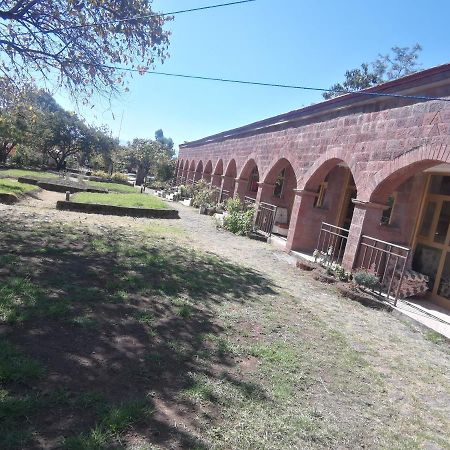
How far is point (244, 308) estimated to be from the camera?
16.2 ft

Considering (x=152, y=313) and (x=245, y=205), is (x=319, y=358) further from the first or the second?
(x=245, y=205)

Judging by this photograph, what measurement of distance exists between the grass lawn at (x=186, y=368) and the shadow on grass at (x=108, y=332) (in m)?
0.01

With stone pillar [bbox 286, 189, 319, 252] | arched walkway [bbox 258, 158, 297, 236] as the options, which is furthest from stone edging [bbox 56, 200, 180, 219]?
stone pillar [bbox 286, 189, 319, 252]

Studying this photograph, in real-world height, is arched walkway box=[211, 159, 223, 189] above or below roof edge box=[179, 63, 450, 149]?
below

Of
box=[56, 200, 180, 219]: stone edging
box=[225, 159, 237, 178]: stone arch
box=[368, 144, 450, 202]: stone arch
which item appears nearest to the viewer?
box=[368, 144, 450, 202]: stone arch

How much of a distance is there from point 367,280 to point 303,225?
327 centimetres

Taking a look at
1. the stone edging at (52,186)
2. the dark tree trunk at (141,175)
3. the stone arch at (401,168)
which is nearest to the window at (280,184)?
the stone arch at (401,168)

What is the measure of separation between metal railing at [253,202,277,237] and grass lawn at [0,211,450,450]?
6624 millimetres

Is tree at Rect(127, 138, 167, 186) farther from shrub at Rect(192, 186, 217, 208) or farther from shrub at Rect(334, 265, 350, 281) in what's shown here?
shrub at Rect(334, 265, 350, 281)

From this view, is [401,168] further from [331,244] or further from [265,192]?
[265,192]

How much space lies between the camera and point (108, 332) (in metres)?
3.46

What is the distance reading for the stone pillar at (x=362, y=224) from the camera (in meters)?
7.15

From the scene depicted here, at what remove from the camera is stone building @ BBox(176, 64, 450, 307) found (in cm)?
614

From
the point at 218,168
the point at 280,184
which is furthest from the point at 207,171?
the point at 280,184
